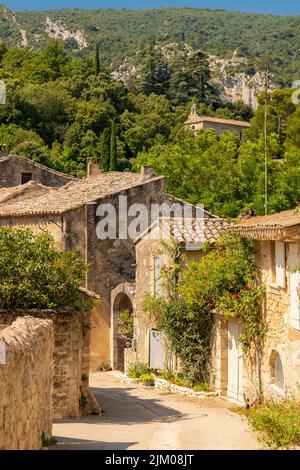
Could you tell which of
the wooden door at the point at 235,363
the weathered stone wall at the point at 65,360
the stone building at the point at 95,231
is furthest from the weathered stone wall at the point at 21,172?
the weathered stone wall at the point at 65,360

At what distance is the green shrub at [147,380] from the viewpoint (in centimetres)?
2757

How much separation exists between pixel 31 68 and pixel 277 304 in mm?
97702

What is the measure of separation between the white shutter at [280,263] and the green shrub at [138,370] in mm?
9185

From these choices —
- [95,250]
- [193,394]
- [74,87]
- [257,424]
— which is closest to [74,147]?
[74,87]

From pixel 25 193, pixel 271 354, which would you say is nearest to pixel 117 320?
pixel 25 193

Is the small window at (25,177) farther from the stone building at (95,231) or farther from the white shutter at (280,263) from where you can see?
the white shutter at (280,263)

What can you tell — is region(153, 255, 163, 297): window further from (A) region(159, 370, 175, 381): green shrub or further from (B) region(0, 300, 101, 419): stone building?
(B) region(0, 300, 101, 419): stone building

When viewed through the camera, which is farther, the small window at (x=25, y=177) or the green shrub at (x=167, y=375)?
the small window at (x=25, y=177)

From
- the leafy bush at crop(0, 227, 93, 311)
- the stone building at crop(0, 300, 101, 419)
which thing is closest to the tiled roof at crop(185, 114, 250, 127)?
the leafy bush at crop(0, 227, 93, 311)

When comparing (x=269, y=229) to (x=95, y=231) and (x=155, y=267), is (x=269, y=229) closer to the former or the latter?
(x=155, y=267)

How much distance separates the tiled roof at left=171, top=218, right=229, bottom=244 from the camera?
26781 mm

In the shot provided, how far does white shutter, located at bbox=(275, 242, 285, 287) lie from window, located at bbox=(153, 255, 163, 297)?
7.86 metres

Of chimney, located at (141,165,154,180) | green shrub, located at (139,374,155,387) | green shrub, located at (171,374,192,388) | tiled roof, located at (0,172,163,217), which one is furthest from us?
chimney, located at (141,165,154,180)
